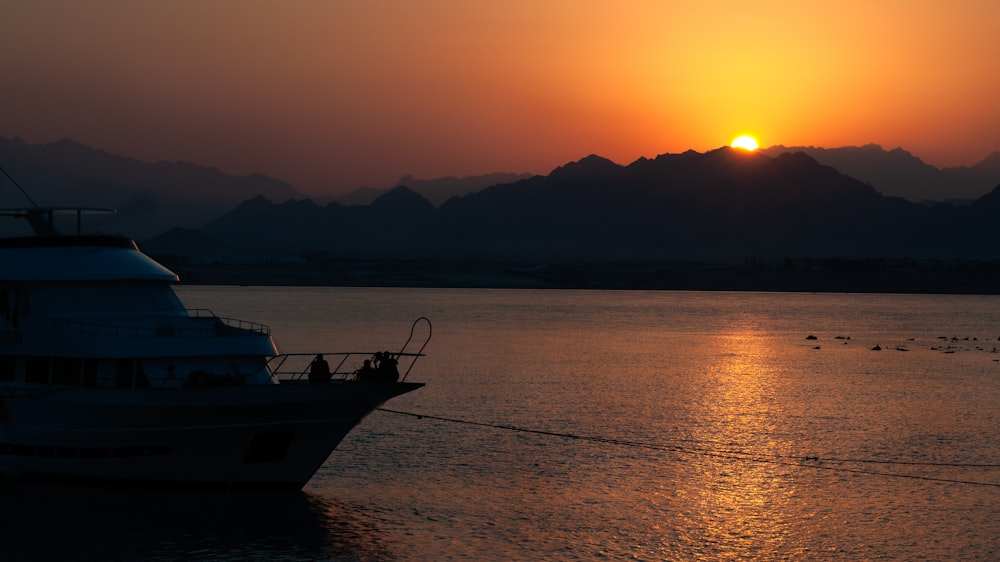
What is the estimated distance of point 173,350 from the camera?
1270 inches

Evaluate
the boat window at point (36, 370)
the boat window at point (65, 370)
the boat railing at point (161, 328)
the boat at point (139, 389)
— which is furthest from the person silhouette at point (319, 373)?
the boat window at point (36, 370)

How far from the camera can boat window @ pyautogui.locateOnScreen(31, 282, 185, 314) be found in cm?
3416

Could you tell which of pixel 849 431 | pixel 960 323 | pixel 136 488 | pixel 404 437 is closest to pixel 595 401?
pixel 849 431

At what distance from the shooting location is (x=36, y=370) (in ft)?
111

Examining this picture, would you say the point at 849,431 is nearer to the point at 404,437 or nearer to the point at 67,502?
the point at 404,437

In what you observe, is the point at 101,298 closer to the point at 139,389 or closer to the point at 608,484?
the point at 139,389

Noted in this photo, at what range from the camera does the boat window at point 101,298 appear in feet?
112

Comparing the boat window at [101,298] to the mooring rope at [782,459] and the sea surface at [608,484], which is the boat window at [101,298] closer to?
the sea surface at [608,484]

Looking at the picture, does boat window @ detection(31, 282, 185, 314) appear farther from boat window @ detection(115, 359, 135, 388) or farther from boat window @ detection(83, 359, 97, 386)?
boat window @ detection(115, 359, 135, 388)

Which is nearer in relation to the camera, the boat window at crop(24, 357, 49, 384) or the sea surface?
the sea surface

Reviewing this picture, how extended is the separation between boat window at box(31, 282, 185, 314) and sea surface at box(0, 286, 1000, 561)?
5.28 m

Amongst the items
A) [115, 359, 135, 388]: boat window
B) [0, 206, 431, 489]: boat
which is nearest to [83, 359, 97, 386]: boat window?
[0, 206, 431, 489]: boat

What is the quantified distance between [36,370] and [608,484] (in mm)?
17795

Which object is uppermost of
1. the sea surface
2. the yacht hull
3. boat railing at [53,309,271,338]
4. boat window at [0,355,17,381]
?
boat railing at [53,309,271,338]
